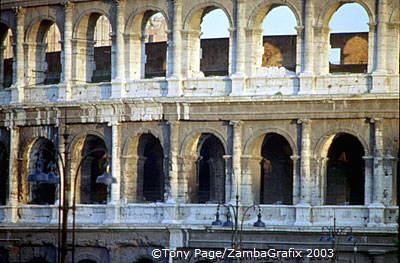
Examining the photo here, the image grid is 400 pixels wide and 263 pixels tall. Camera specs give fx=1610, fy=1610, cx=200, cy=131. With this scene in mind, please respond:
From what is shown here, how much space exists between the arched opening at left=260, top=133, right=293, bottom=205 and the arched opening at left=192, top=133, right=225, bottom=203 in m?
1.56

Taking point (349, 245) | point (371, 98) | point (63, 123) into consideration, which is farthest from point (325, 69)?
point (63, 123)

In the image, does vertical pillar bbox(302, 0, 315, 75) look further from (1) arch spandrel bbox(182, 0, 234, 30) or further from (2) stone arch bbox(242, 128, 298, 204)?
(1) arch spandrel bbox(182, 0, 234, 30)

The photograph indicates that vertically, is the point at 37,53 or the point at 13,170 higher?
the point at 37,53

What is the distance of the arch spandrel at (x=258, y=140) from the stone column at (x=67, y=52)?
762 centimetres

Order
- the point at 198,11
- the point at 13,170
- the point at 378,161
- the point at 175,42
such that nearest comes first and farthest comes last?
1. the point at 378,161
2. the point at 198,11
3. the point at 175,42
4. the point at 13,170

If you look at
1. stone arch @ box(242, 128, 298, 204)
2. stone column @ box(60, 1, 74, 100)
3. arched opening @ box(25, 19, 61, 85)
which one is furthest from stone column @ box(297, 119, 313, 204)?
arched opening @ box(25, 19, 61, 85)

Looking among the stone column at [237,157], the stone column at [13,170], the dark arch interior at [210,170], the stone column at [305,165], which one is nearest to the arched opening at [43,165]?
the stone column at [13,170]

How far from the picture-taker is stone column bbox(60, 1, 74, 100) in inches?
2317

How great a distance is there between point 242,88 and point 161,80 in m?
3.33

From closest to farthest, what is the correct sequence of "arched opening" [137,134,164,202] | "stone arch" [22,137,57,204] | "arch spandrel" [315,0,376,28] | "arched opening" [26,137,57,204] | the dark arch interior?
"arch spandrel" [315,0,376,28] → the dark arch interior → "arched opening" [137,134,164,202] → "stone arch" [22,137,57,204] → "arched opening" [26,137,57,204]

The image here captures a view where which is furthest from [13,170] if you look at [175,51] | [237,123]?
[237,123]

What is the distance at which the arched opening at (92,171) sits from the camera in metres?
59.6

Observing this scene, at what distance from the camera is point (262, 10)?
5509cm

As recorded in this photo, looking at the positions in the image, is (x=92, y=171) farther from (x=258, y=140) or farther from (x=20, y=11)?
(x=258, y=140)
